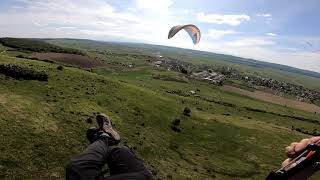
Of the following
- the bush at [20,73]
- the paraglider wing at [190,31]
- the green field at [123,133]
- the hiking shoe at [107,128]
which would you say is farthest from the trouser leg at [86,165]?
the bush at [20,73]

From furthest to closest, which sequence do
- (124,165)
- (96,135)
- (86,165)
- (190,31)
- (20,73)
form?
(20,73)
(190,31)
(96,135)
(124,165)
(86,165)

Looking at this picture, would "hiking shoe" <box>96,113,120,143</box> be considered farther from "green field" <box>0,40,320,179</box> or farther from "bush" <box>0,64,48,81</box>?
"bush" <box>0,64,48,81</box>

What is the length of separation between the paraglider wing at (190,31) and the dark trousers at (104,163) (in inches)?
1114

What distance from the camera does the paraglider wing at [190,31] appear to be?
37594mm

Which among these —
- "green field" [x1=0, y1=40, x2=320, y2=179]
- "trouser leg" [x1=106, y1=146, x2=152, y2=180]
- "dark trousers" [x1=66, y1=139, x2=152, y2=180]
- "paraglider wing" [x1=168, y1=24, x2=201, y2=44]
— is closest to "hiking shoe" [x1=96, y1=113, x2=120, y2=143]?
"dark trousers" [x1=66, y1=139, x2=152, y2=180]

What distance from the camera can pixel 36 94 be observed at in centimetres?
4969

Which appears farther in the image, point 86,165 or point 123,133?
point 123,133

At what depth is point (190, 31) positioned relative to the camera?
41.6m

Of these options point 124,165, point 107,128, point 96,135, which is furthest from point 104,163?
point 107,128

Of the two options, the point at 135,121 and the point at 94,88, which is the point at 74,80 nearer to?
the point at 94,88

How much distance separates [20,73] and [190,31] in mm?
25871

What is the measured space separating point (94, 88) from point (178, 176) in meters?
27.6

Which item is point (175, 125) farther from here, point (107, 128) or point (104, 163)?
point (104, 163)

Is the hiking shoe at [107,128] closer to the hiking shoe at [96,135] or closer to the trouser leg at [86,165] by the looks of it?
the hiking shoe at [96,135]
